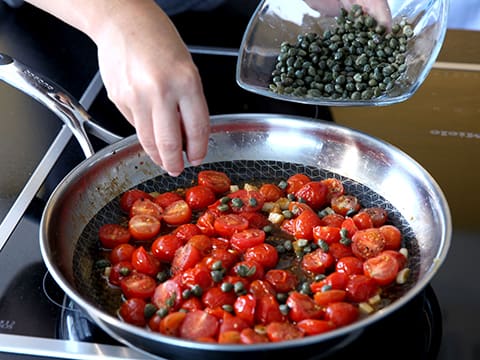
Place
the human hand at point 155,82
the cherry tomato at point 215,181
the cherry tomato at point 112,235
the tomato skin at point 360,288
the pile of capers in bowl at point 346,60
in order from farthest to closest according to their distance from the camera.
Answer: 1. the pile of capers in bowl at point 346,60
2. the cherry tomato at point 215,181
3. the cherry tomato at point 112,235
4. the tomato skin at point 360,288
5. the human hand at point 155,82

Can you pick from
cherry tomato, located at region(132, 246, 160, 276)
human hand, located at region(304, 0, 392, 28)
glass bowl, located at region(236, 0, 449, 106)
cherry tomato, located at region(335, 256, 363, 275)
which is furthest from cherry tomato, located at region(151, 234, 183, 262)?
human hand, located at region(304, 0, 392, 28)

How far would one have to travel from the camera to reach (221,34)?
5.37 feet

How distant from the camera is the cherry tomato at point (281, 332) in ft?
2.90

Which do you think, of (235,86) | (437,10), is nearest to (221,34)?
(235,86)

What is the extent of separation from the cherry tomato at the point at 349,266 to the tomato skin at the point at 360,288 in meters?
0.02

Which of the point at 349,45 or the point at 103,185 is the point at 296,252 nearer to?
the point at 103,185

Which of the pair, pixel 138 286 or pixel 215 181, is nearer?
pixel 138 286

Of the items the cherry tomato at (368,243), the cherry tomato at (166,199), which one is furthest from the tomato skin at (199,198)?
the cherry tomato at (368,243)

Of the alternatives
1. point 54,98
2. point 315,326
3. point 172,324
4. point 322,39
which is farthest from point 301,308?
point 322,39

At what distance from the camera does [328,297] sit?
95 centimetres

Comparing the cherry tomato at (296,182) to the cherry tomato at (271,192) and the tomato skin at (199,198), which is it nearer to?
the cherry tomato at (271,192)

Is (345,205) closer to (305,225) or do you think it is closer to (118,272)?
(305,225)

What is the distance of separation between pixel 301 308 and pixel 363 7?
0.70m

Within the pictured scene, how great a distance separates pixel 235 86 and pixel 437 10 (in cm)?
41
